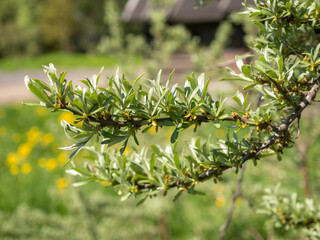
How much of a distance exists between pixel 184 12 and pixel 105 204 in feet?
21.7

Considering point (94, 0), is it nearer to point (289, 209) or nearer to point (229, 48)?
point (229, 48)

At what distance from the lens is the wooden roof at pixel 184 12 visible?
741 cm

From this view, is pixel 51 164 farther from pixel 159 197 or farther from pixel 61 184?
pixel 159 197

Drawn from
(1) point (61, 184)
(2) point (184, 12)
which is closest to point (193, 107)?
(1) point (61, 184)

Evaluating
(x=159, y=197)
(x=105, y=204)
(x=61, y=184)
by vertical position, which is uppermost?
(x=105, y=204)

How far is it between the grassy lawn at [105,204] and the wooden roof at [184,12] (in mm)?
3253

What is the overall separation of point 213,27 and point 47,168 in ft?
21.2

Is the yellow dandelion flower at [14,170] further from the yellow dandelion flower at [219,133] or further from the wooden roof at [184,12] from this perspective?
the wooden roof at [184,12]

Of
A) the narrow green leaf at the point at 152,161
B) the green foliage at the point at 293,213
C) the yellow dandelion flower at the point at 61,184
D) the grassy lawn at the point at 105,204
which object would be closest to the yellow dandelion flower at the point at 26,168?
the grassy lawn at the point at 105,204

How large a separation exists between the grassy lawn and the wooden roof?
10.7ft

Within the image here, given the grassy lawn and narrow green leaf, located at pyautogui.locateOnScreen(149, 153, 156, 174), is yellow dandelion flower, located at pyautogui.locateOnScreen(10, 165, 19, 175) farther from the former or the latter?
narrow green leaf, located at pyautogui.locateOnScreen(149, 153, 156, 174)

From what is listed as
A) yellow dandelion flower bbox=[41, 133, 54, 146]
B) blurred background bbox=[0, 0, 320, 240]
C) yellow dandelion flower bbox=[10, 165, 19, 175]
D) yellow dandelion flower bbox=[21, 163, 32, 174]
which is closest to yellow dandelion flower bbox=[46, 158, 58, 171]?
blurred background bbox=[0, 0, 320, 240]

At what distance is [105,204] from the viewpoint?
94.8 inches

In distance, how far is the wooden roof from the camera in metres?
7.41
